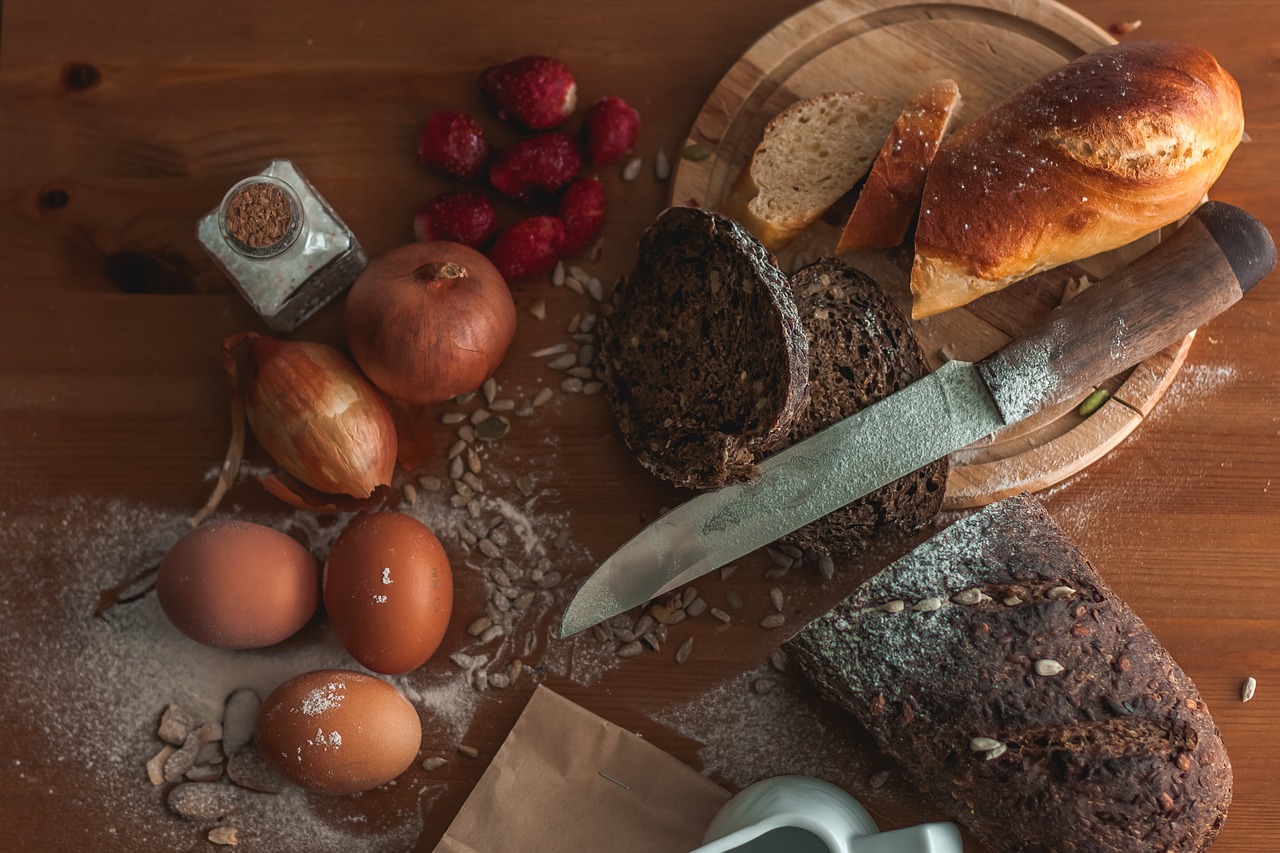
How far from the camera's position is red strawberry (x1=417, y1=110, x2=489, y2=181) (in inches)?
66.4

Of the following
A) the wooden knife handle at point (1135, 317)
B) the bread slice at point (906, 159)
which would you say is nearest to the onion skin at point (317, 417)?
the bread slice at point (906, 159)

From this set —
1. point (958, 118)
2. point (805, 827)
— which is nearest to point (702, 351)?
point (958, 118)

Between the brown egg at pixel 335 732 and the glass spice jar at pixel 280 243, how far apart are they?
651 millimetres

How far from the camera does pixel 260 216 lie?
4.94 ft

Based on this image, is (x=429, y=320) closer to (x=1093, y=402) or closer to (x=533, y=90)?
(x=533, y=90)

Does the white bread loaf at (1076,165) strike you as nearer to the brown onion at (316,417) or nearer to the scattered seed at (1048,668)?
the scattered seed at (1048,668)

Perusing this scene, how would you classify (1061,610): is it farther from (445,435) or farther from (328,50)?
(328,50)

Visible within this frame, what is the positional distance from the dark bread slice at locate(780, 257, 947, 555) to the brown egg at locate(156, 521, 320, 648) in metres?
0.86

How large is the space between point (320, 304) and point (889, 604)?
1134mm

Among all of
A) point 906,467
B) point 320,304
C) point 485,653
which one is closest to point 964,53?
point 906,467

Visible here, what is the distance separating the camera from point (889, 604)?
1414 millimetres

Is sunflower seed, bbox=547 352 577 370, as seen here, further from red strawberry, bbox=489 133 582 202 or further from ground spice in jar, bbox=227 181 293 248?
ground spice in jar, bbox=227 181 293 248

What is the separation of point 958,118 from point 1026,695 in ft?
3.30

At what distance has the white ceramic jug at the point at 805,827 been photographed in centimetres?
128
